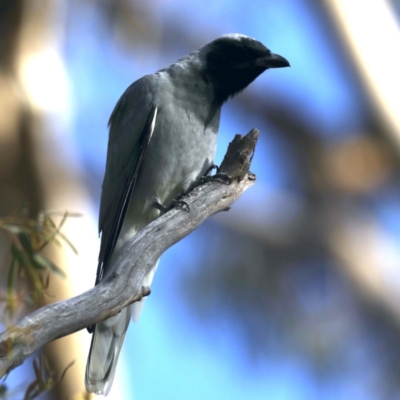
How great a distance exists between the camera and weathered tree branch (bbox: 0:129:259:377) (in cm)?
189

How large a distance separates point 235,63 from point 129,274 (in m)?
2.33

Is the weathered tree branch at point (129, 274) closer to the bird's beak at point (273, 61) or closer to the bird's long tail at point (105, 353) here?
the bird's long tail at point (105, 353)

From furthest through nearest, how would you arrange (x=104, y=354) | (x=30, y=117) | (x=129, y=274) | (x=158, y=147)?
(x=30, y=117) < (x=158, y=147) < (x=104, y=354) < (x=129, y=274)

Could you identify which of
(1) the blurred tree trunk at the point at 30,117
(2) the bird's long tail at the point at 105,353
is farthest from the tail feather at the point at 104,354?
(1) the blurred tree trunk at the point at 30,117

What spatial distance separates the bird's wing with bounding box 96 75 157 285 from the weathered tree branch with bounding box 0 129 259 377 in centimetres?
86

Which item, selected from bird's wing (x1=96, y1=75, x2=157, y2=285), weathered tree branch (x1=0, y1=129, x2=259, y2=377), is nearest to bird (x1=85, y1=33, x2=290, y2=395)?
bird's wing (x1=96, y1=75, x2=157, y2=285)

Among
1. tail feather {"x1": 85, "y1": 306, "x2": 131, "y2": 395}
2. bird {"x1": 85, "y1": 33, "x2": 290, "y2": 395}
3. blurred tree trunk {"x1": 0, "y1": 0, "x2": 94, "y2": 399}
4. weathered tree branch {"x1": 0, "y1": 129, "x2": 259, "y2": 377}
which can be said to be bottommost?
tail feather {"x1": 85, "y1": 306, "x2": 131, "y2": 395}

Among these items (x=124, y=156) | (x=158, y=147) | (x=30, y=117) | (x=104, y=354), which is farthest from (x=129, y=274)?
(x=30, y=117)

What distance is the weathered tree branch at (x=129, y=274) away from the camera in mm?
1888

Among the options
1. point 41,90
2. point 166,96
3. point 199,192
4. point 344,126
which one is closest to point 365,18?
point 344,126

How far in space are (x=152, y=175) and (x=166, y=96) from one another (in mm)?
508

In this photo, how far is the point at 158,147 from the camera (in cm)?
401

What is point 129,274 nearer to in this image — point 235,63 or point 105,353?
point 105,353

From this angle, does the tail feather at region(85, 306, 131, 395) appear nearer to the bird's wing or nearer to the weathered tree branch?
the bird's wing
